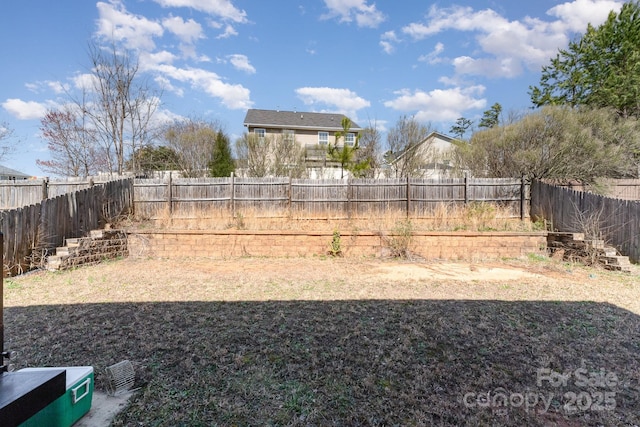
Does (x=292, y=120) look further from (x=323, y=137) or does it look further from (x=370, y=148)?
(x=370, y=148)

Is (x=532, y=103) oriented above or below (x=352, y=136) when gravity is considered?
above

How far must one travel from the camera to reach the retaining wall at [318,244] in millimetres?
7133

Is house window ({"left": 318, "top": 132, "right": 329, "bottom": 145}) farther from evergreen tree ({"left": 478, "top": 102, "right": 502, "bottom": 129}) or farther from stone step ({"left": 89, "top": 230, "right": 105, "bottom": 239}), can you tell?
stone step ({"left": 89, "top": 230, "right": 105, "bottom": 239})

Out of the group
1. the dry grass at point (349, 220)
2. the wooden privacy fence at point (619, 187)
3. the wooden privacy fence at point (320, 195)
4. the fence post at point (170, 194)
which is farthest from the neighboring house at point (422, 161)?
the fence post at point (170, 194)

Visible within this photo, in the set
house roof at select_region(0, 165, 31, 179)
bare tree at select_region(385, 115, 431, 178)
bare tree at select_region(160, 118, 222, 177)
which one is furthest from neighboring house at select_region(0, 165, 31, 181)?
bare tree at select_region(385, 115, 431, 178)

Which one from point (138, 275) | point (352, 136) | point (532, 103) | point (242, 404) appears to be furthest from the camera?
point (352, 136)

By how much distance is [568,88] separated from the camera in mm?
18594

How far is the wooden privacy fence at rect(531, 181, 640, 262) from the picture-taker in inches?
238

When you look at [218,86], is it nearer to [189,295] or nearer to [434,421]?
[189,295]

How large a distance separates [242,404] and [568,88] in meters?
24.5

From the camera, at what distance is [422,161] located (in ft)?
44.4

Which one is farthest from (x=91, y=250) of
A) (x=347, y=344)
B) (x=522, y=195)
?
(x=522, y=195)

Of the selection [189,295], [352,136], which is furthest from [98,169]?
[352,136]

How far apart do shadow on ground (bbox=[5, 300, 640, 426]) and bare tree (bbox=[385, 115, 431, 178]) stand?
10016 millimetres
